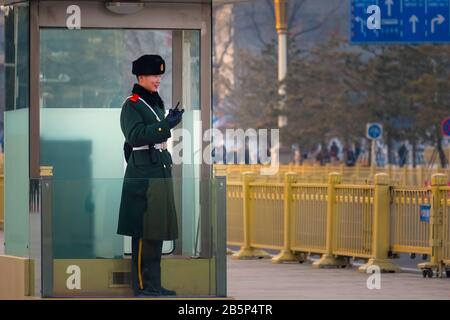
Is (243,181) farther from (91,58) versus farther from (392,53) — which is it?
(392,53)

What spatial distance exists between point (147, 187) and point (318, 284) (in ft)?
15.6

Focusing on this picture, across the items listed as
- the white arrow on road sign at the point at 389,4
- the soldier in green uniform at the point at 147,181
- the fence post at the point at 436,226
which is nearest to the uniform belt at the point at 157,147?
the soldier in green uniform at the point at 147,181

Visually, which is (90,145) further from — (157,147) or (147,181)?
(147,181)

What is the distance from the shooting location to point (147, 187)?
11.3 m

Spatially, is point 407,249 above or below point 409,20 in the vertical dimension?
below

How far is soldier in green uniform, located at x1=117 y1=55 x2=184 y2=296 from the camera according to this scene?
11352mm

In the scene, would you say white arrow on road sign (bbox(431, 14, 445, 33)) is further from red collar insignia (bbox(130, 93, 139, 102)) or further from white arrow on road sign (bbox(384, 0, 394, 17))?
red collar insignia (bbox(130, 93, 139, 102))

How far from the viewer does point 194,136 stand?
41.8 ft

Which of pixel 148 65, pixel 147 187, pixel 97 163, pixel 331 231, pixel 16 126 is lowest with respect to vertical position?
pixel 331 231

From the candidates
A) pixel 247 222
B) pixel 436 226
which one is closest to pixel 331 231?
pixel 436 226

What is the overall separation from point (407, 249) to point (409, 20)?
1247 centimetres

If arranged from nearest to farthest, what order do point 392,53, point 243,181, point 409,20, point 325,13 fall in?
point 243,181
point 409,20
point 392,53
point 325,13

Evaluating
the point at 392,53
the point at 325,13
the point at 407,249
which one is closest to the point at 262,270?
the point at 407,249

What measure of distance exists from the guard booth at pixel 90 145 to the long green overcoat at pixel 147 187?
0.32 feet
